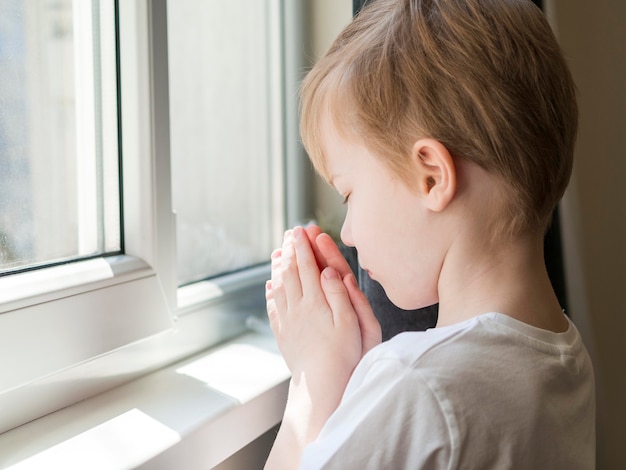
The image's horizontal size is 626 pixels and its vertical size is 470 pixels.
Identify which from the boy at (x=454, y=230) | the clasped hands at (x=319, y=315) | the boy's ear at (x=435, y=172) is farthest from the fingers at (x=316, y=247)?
the boy's ear at (x=435, y=172)

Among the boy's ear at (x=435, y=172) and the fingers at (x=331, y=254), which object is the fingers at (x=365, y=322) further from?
the boy's ear at (x=435, y=172)

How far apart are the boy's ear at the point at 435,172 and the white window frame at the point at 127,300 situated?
1.30 ft

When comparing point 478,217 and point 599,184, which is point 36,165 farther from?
point 599,184

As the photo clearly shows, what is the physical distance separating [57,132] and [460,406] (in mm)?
589

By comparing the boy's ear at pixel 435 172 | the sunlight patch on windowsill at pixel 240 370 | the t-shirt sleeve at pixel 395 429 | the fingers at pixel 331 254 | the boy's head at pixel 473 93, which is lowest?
the sunlight patch on windowsill at pixel 240 370

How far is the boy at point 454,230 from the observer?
0.56 metres

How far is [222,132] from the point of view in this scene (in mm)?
1118

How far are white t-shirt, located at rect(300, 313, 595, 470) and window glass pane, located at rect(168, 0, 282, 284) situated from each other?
0.51 m

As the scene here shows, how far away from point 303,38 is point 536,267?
0.78 m

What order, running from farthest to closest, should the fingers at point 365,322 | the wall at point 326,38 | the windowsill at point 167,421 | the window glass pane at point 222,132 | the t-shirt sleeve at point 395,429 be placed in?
1. the wall at point 326,38
2. the window glass pane at point 222,132
3. the fingers at point 365,322
4. the windowsill at point 167,421
5. the t-shirt sleeve at point 395,429

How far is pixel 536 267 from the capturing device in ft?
2.20

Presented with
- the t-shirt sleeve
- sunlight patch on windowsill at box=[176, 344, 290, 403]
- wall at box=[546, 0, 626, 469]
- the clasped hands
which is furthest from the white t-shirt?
wall at box=[546, 0, 626, 469]

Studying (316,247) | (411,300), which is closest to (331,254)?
(316,247)

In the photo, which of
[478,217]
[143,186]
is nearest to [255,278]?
[143,186]
